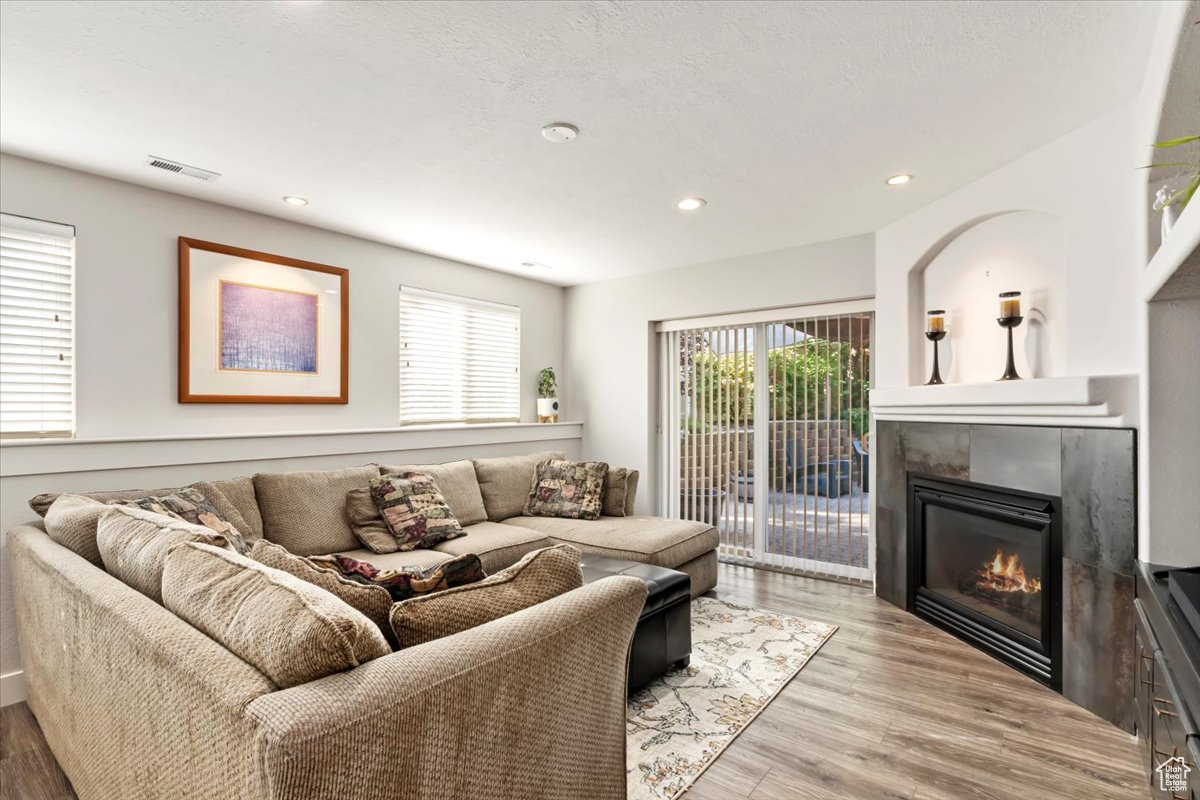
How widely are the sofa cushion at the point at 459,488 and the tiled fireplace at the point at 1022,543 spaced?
2655 millimetres

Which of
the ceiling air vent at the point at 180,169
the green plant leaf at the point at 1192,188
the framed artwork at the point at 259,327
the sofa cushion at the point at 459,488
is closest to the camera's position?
the green plant leaf at the point at 1192,188

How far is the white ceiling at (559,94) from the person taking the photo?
1.81 meters

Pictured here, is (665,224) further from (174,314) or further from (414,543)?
(174,314)

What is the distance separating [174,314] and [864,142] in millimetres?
3536

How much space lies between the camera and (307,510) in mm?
3289

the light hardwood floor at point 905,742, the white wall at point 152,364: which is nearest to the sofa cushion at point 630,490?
the white wall at point 152,364

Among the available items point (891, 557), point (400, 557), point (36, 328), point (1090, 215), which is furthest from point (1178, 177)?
point (36, 328)

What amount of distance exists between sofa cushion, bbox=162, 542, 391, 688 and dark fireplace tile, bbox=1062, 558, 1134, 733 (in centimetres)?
273

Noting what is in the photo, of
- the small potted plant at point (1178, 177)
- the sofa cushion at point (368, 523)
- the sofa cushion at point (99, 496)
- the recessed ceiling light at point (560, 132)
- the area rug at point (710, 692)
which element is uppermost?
the recessed ceiling light at point (560, 132)

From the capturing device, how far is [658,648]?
8.63 feet

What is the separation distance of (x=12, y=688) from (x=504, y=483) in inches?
104

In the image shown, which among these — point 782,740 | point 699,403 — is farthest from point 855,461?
point 782,740

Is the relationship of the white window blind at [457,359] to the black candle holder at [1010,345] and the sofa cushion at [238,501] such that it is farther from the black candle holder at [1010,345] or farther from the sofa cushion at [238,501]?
the black candle holder at [1010,345]

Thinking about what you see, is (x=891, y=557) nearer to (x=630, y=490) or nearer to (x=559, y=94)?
(x=630, y=490)
